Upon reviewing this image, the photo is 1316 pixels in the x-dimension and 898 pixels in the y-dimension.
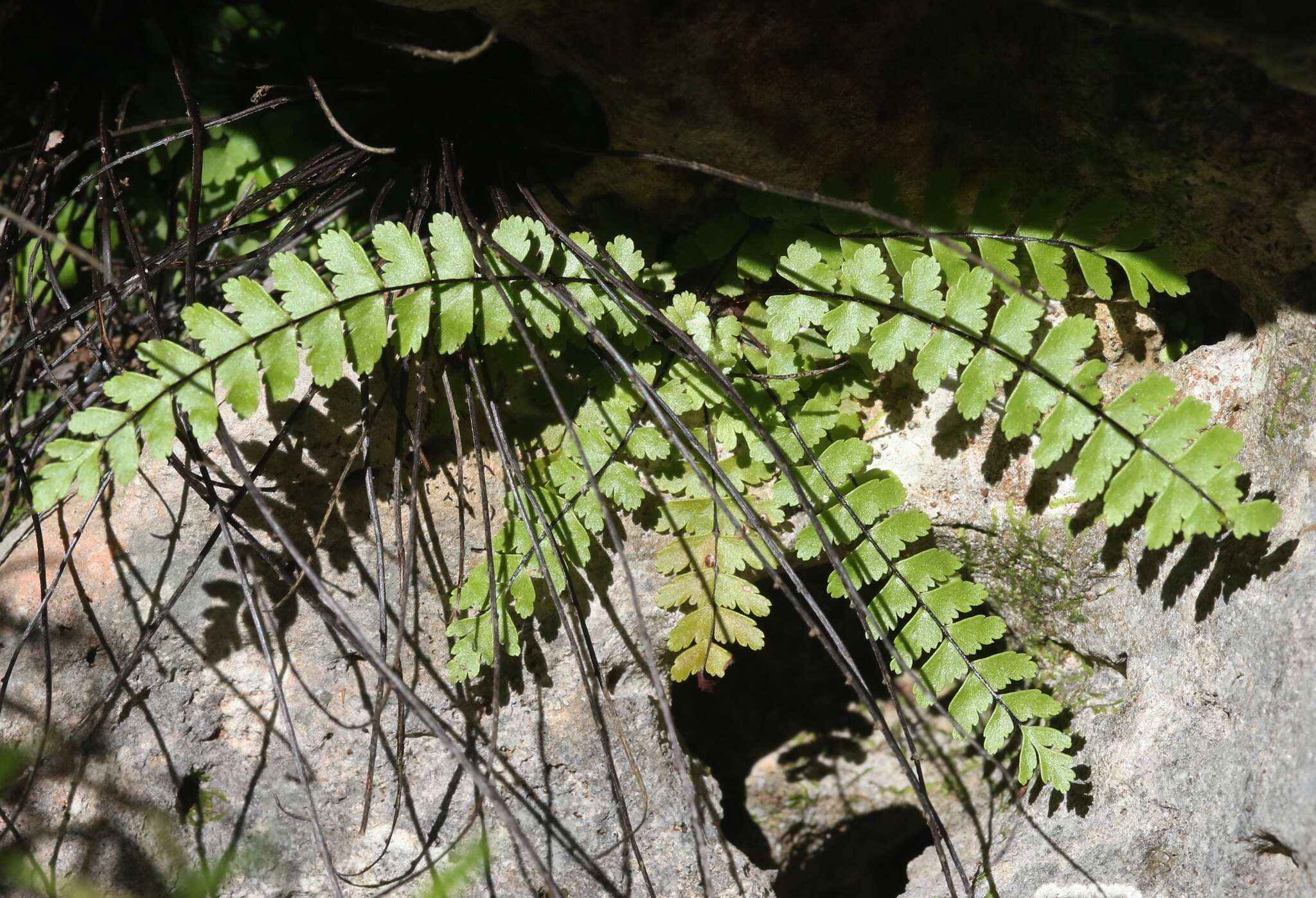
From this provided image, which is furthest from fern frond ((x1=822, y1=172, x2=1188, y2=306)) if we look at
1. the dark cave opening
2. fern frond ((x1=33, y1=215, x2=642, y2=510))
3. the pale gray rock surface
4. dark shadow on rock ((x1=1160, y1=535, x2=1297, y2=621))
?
the dark cave opening

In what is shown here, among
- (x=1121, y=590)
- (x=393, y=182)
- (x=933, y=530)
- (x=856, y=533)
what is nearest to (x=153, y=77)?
(x=393, y=182)

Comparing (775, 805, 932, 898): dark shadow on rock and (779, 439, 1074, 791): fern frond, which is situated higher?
(779, 439, 1074, 791): fern frond

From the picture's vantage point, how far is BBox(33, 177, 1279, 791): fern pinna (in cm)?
211

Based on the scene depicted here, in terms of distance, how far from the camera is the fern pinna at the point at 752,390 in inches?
83.1

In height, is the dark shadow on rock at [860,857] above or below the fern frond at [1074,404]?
below

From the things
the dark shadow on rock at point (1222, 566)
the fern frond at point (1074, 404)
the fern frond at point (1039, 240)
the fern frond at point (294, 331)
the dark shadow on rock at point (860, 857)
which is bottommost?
the dark shadow on rock at point (860, 857)

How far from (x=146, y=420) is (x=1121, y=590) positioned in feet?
8.31

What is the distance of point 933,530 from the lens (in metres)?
2.81

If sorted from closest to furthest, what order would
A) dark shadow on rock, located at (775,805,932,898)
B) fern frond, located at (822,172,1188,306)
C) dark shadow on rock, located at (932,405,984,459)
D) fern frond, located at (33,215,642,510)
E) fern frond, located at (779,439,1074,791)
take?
fern frond, located at (33,215,642,510), fern frond, located at (822,172,1188,306), fern frond, located at (779,439,1074,791), dark shadow on rock, located at (932,405,984,459), dark shadow on rock, located at (775,805,932,898)

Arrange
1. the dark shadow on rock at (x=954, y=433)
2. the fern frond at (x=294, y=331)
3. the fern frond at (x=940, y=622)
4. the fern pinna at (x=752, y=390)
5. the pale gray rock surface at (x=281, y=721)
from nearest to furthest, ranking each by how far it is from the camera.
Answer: the fern frond at (x=294, y=331)
the fern pinna at (x=752, y=390)
the fern frond at (x=940, y=622)
the pale gray rock surface at (x=281, y=721)
the dark shadow on rock at (x=954, y=433)

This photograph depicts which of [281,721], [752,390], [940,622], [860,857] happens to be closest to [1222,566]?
[940,622]

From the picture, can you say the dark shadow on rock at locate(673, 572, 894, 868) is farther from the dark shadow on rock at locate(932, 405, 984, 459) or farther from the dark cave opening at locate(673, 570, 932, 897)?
the dark shadow on rock at locate(932, 405, 984, 459)

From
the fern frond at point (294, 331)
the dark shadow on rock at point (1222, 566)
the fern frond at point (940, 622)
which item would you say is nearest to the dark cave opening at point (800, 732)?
the fern frond at point (940, 622)

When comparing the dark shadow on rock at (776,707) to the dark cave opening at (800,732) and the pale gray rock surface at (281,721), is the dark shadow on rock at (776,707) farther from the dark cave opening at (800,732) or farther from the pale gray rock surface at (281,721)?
the pale gray rock surface at (281,721)
